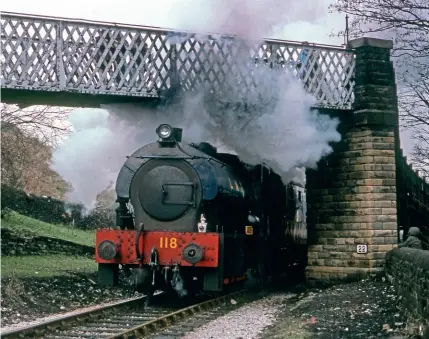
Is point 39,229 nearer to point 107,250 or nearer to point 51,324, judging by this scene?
point 107,250

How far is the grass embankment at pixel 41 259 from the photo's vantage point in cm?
1430

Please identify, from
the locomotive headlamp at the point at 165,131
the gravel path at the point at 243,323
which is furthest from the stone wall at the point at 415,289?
the locomotive headlamp at the point at 165,131

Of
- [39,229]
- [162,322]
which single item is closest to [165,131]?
[162,322]

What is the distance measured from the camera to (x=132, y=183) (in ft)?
35.8

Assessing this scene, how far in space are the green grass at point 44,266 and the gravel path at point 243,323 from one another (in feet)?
15.2

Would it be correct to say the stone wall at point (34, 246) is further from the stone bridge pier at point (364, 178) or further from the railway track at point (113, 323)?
the stone bridge pier at point (364, 178)

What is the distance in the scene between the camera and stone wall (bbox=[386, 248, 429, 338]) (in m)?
6.73

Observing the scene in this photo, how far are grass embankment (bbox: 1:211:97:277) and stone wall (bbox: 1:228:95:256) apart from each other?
319 millimetres

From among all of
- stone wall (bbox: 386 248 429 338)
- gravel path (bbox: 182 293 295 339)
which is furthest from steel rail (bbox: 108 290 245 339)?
stone wall (bbox: 386 248 429 338)

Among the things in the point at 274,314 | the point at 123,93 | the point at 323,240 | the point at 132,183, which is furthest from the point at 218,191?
the point at 323,240

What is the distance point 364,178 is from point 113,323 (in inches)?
279

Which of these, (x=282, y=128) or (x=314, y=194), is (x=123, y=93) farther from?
(x=314, y=194)

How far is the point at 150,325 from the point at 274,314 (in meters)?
2.57

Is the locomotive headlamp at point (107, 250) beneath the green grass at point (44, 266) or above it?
above
